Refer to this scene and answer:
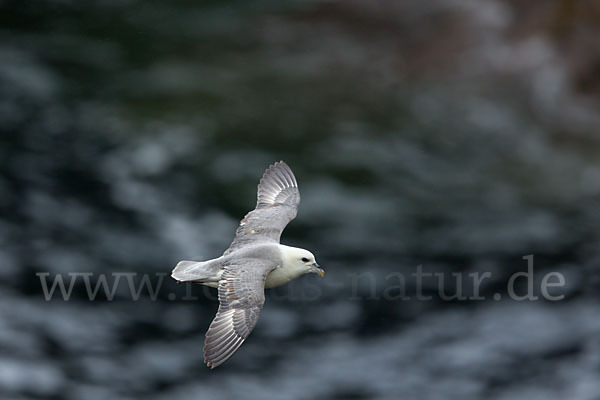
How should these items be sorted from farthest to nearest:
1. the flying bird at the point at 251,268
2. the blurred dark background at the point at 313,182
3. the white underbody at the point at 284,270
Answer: the blurred dark background at the point at 313,182 < the white underbody at the point at 284,270 < the flying bird at the point at 251,268

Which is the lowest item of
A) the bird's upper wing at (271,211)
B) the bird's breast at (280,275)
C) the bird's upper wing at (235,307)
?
the bird's upper wing at (235,307)

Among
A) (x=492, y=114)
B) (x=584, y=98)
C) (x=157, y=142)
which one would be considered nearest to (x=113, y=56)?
(x=157, y=142)

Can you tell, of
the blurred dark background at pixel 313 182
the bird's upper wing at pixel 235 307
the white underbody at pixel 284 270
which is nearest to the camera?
the bird's upper wing at pixel 235 307

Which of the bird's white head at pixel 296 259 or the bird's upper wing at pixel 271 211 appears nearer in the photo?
the bird's white head at pixel 296 259

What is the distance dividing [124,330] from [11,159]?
167 inches

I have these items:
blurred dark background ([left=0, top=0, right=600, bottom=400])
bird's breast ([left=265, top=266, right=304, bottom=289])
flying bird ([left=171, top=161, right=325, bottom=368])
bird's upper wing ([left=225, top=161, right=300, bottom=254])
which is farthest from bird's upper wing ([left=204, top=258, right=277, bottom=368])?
blurred dark background ([left=0, top=0, right=600, bottom=400])

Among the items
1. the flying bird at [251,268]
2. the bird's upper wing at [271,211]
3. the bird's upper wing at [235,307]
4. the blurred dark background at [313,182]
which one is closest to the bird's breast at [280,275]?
→ the flying bird at [251,268]

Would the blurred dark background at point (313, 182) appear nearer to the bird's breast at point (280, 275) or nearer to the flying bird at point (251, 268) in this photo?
the flying bird at point (251, 268)

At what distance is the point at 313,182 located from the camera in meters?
16.2

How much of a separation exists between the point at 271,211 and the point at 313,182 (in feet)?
17.7

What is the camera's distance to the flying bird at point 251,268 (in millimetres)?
8750

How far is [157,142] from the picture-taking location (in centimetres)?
1666

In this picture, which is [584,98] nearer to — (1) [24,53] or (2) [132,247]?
(2) [132,247]

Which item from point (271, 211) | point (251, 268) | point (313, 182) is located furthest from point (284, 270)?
point (313, 182)
